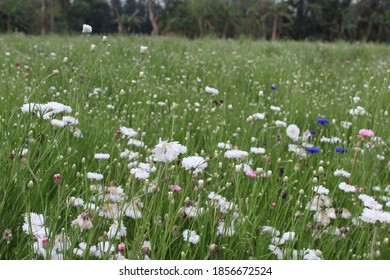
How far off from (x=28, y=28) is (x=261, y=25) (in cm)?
2093

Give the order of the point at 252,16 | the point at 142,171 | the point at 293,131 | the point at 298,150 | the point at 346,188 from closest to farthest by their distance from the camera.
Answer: the point at 142,171
the point at 346,188
the point at 298,150
the point at 293,131
the point at 252,16

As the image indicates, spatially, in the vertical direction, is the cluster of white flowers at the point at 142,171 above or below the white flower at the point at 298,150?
above

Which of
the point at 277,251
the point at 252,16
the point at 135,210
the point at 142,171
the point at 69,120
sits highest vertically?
the point at 252,16

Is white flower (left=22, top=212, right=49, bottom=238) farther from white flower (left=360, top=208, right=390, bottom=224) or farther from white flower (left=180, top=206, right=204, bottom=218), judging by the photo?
white flower (left=360, top=208, right=390, bottom=224)

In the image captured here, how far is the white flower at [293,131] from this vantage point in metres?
3.16

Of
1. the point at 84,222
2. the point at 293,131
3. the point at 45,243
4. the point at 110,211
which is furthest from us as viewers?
the point at 293,131

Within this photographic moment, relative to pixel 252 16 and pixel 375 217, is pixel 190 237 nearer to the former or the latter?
pixel 375 217

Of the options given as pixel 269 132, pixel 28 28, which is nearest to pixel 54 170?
pixel 269 132

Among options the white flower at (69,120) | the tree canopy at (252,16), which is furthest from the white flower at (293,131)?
the tree canopy at (252,16)

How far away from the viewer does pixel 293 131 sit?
319 cm

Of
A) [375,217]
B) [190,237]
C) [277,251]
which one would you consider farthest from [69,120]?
[375,217]

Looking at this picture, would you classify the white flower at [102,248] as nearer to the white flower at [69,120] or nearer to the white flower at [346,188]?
the white flower at [69,120]

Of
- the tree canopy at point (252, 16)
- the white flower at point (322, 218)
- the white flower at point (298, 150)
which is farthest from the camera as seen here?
the tree canopy at point (252, 16)

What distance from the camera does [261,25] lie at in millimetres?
43094
